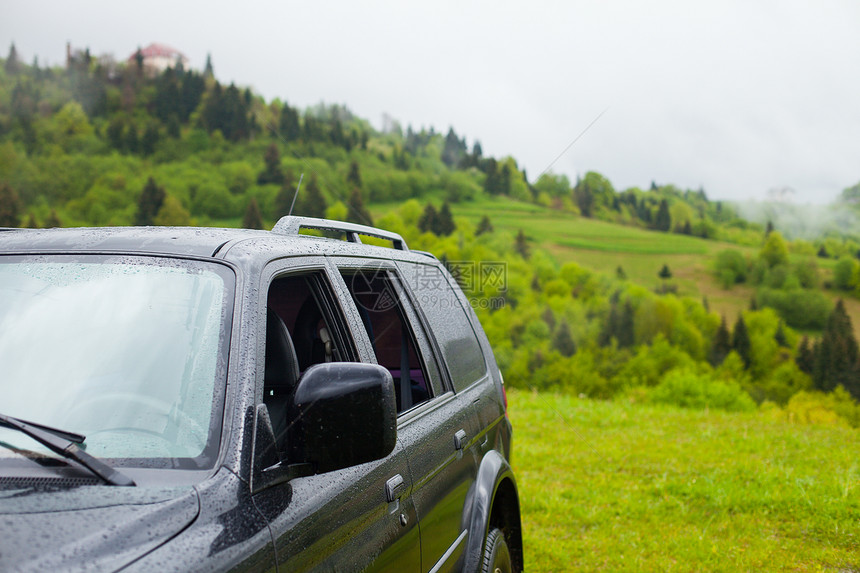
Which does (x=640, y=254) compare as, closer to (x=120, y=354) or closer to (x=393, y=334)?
(x=393, y=334)

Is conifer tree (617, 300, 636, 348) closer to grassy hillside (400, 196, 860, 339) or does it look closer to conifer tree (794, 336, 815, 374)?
grassy hillside (400, 196, 860, 339)

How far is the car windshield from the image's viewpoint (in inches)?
53.7

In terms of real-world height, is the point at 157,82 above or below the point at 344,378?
above

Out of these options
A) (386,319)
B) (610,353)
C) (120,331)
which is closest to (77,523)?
(120,331)

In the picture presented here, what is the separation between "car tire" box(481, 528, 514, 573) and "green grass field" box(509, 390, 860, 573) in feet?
4.91

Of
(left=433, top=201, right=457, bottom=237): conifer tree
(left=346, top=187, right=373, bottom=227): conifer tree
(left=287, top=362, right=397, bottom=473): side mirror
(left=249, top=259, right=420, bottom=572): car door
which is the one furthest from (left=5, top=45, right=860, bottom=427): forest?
(left=287, top=362, right=397, bottom=473): side mirror

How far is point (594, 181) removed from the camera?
257 feet

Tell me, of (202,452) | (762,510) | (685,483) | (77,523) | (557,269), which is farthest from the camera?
(557,269)

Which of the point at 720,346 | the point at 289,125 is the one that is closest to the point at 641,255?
the point at 720,346

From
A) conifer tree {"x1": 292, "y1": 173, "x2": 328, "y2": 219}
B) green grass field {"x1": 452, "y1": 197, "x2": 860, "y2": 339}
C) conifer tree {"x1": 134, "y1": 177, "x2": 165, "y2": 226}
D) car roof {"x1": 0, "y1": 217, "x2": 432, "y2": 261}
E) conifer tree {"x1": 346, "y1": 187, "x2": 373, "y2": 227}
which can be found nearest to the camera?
car roof {"x1": 0, "y1": 217, "x2": 432, "y2": 261}

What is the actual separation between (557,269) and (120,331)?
88.1 meters

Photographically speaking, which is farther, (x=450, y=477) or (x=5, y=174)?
(x=5, y=174)

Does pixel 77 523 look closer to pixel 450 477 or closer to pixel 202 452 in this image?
→ pixel 202 452

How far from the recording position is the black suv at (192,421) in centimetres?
117
